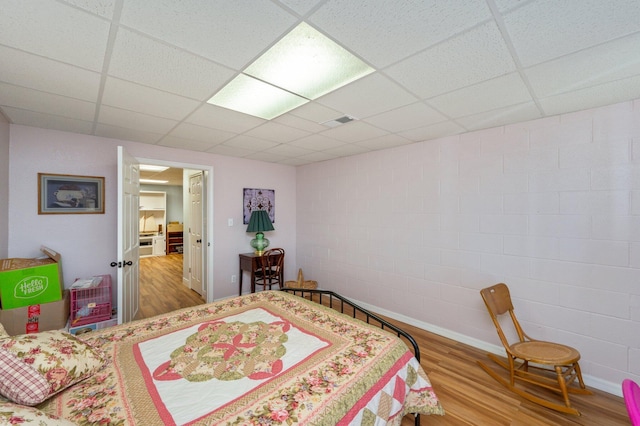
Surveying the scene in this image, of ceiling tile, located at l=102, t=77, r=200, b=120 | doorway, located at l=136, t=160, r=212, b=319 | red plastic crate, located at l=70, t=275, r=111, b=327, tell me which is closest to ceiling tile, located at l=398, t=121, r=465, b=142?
ceiling tile, located at l=102, t=77, r=200, b=120

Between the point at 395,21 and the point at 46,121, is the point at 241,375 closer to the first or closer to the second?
the point at 395,21

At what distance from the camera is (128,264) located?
2.73 metres

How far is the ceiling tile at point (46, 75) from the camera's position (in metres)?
1.51

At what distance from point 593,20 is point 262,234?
396 cm

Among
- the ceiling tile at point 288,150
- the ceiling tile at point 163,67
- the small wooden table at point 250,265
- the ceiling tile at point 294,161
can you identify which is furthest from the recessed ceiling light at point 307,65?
the small wooden table at point 250,265

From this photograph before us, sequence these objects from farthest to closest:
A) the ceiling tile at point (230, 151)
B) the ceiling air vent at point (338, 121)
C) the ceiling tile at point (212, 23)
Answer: the ceiling tile at point (230, 151), the ceiling air vent at point (338, 121), the ceiling tile at point (212, 23)

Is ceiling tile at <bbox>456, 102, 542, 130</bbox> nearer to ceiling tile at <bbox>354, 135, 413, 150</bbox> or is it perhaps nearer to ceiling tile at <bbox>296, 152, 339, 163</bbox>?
ceiling tile at <bbox>354, 135, 413, 150</bbox>

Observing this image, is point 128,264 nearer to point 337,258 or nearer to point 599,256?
point 337,258

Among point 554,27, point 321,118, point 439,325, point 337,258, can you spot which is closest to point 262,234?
point 337,258

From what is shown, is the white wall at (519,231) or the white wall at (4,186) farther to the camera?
the white wall at (4,186)

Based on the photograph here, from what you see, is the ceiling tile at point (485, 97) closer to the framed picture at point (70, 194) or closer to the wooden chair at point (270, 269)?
the wooden chair at point (270, 269)

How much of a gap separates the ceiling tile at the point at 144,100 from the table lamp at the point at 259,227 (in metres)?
2.08

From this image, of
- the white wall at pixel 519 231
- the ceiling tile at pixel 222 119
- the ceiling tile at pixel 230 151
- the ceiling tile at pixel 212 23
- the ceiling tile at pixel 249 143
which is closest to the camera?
the ceiling tile at pixel 212 23

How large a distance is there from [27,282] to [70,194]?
3.57 ft
